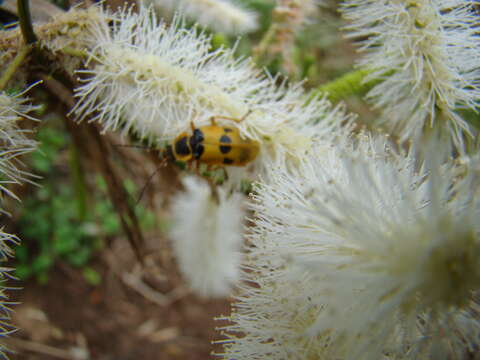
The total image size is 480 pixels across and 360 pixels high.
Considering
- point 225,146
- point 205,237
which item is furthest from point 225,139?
point 205,237

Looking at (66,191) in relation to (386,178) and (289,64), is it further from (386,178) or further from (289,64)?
(386,178)

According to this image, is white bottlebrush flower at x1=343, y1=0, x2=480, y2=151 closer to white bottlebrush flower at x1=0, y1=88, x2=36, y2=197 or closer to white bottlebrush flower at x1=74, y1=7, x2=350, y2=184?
white bottlebrush flower at x1=74, y1=7, x2=350, y2=184

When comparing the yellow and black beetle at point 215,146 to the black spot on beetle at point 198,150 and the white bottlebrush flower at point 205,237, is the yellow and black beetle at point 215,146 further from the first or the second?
the white bottlebrush flower at point 205,237

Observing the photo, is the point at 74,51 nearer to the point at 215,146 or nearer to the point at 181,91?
the point at 181,91

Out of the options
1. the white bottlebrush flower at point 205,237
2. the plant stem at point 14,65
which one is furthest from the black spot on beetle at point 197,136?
the white bottlebrush flower at point 205,237

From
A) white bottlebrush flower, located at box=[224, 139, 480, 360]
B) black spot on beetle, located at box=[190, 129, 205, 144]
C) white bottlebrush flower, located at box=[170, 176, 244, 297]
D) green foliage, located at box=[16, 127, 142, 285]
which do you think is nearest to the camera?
white bottlebrush flower, located at box=[224, 139, 480, 360]

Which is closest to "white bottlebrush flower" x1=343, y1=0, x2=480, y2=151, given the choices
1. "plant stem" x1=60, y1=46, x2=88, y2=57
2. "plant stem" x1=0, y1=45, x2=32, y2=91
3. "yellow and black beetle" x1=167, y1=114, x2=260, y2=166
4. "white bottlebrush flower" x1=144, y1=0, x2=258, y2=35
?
"yellow and black beetle" x1=167, y1=114, x2=260, y2=166
